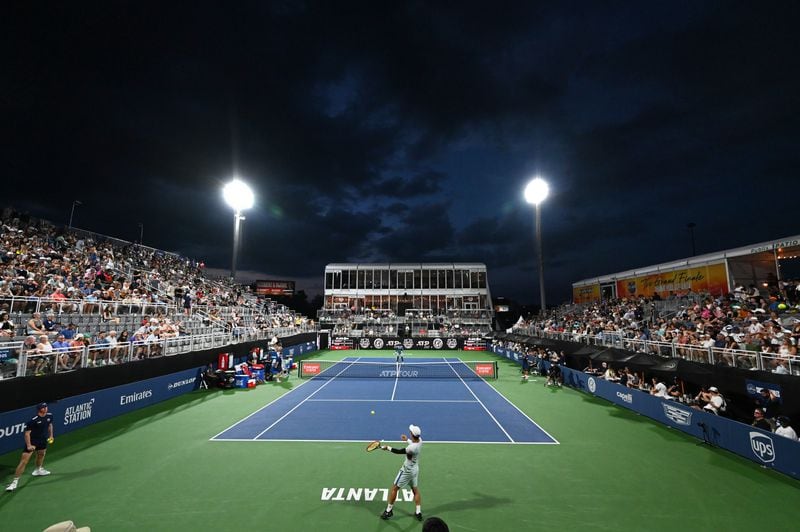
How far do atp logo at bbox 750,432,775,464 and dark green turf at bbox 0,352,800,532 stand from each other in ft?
1.15

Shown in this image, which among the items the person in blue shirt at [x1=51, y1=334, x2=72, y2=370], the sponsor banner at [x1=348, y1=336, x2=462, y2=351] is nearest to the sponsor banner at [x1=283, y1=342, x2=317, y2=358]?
the sponsor banner at [x1=348, y1=336, x2=462, y2=351]

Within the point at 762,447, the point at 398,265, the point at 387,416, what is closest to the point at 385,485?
the point at 387,416

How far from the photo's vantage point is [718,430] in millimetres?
12125

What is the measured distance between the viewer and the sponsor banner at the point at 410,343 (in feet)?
169

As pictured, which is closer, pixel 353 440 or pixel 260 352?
pixel 353 440

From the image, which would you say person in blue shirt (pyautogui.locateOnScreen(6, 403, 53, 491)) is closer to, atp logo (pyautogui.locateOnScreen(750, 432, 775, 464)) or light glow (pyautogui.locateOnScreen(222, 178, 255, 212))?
atp logo (pyautogui.locateOnScreen(750, 432, 775, 464))

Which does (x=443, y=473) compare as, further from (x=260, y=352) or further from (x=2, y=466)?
(x=260, y=352)

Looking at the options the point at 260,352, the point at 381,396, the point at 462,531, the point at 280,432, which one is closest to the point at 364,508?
the point at 462,531

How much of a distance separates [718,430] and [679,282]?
27717 mm

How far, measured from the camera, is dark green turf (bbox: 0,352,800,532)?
779 cm

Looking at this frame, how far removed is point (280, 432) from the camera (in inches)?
545

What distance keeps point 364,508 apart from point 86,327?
16221 millimetres

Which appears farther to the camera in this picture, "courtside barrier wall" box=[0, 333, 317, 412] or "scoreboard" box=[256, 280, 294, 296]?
"scoreboard" box=[256, 280, 294, 296]

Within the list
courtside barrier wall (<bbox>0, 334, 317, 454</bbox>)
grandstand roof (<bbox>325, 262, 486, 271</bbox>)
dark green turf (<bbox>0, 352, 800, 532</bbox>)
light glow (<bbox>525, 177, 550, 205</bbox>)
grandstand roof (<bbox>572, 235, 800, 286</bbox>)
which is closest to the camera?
dark green turf (<bbox>0, 352, 800, 532</bbox>)
